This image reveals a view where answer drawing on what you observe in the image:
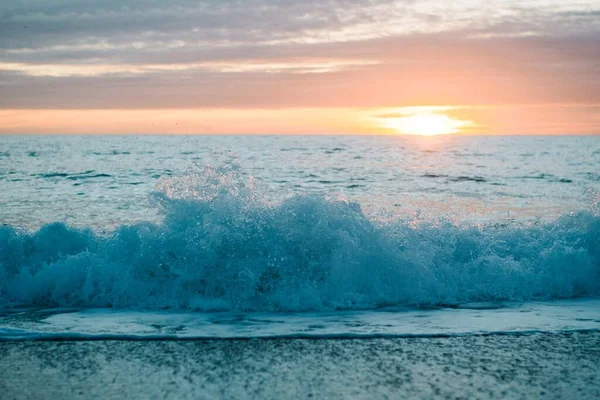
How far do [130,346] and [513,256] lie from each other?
5601 mm

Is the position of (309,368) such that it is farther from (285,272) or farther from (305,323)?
(285,272)

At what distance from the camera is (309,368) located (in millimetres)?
4504

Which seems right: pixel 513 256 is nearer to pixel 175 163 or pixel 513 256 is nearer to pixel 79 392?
pixel 79 392

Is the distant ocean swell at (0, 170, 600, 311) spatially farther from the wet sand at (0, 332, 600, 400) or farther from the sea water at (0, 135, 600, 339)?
the wet sand at (0, 332, 600, 400)

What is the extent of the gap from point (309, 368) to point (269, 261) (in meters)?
2.96

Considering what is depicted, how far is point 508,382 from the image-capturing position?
4.16m

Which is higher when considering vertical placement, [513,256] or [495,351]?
[513,256]

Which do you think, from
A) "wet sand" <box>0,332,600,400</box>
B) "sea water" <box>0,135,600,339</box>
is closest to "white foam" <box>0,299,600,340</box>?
"sea water" <box>0,135,600,339</box>

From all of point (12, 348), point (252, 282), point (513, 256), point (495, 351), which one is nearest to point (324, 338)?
point (495, 351)

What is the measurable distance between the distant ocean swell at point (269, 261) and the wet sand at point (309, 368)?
5.78 ft

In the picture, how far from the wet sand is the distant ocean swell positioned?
5.78 feet

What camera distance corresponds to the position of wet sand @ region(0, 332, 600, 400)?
159 inches

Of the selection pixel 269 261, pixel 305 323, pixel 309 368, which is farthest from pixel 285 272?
pixel 309 368

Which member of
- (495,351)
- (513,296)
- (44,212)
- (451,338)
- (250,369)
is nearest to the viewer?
(250,369)
